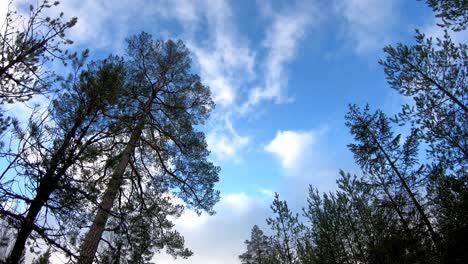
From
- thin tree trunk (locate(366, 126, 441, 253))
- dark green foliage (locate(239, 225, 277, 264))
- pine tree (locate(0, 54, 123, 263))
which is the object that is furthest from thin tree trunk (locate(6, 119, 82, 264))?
dark green foliage (locate(239, 225, 277, 264))

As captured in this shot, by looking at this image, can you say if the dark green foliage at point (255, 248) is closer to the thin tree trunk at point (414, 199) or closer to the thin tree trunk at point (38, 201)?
the thin tree trunk at point (414, 199)

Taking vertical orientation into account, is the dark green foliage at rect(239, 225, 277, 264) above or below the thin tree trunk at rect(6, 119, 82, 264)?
above

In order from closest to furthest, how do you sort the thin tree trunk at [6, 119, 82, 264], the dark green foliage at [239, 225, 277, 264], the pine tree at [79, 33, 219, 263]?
the thin tree trunk at [6, 119, 82, 264] → the pine tree at [79, 33, 219, 263] → the dark green foliage at [239, 225, 277, 264]

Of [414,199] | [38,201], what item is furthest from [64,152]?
[414,199]

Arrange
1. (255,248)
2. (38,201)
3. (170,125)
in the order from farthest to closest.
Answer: (255,248) < (170,125) < (38,201)

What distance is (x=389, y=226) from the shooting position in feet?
36.3

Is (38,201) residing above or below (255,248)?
below

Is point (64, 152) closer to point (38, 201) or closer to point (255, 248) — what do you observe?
point (38, 201)

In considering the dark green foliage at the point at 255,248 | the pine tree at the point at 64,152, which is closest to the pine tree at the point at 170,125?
the pine tree at the point at 64,152

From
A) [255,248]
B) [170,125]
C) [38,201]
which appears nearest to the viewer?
[38,201]

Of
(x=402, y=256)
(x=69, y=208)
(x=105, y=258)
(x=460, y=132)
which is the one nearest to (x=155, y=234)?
(x=105, y=258)

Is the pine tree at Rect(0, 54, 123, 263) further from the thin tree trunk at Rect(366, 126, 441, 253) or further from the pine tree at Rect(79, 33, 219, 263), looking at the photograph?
the thin tree trunk at Rect(366, 126, 441, 253)

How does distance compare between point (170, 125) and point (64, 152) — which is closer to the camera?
point (64, 152)

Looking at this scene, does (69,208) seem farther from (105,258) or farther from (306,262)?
(306,262)
